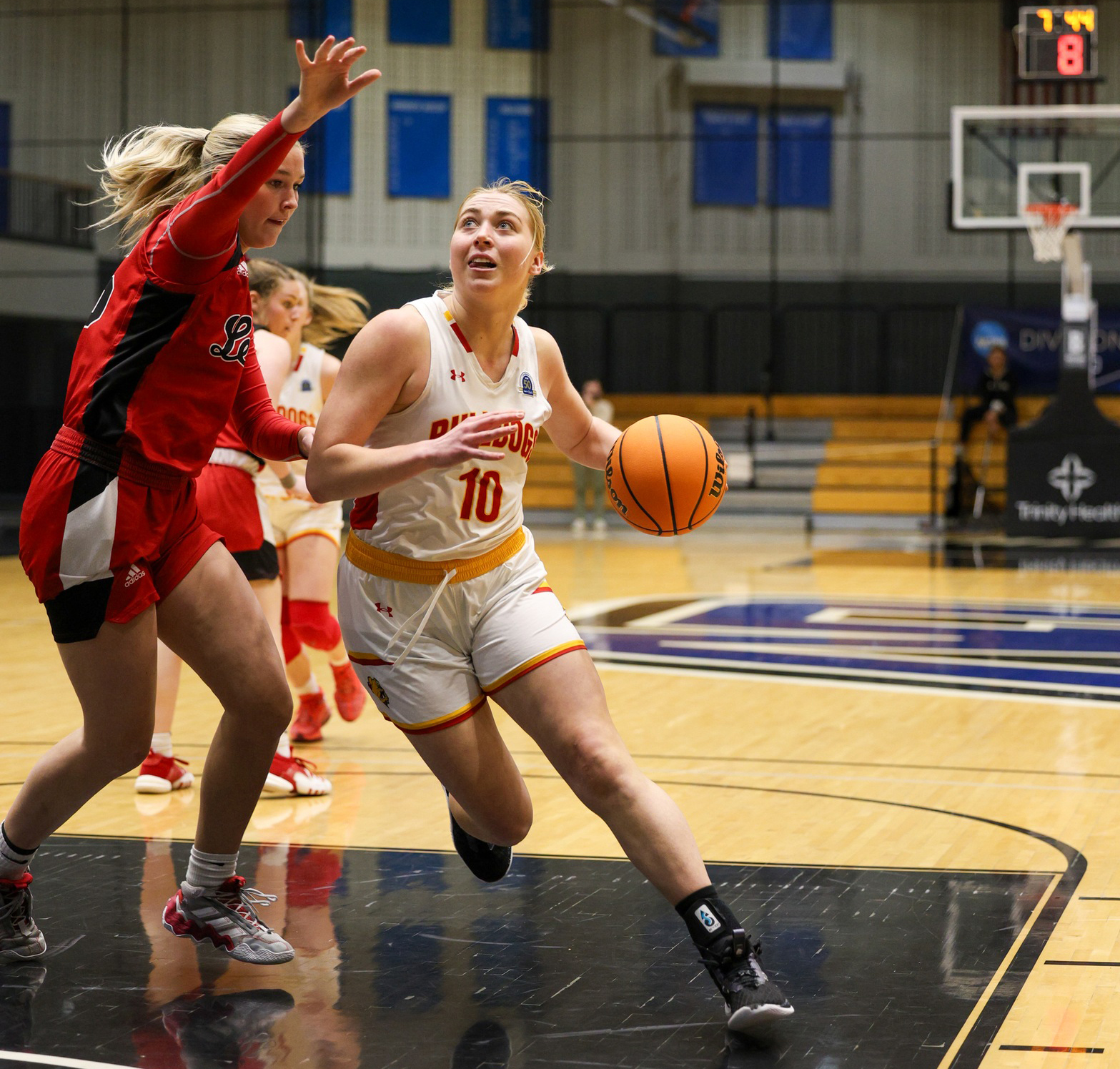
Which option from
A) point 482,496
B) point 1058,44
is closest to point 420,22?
point 1058,44

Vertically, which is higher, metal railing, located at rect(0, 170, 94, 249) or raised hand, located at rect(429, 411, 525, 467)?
metal railing, located at rect(0, 170, 94, 249)

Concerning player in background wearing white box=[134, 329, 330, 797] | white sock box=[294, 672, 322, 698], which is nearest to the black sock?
player in background wearing white box=[134, 329, 330, 797]

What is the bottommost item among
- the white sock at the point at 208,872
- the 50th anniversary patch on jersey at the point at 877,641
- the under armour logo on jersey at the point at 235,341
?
the 50th anniversary patch on jersey at the point at 877,641

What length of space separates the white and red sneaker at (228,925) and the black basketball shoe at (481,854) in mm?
464

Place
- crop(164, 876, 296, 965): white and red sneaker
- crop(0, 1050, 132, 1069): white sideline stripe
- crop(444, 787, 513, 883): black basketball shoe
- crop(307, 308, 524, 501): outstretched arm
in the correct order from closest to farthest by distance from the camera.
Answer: crop(0, 1050, 132, 1069): white sideline stripe < crop(307, 308, 524, 501): outstretched arm < crop(164, 876, 296, 965): white and red sneaker < crop(444, 787, 513, 883): black basketball shoe

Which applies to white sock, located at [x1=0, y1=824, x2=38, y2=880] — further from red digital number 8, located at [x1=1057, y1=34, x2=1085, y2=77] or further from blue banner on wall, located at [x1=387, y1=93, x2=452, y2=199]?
blue banner on wall, located at [x1=387, y1=93, x2=452, y2=199]

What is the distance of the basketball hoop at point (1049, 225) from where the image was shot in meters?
14.9

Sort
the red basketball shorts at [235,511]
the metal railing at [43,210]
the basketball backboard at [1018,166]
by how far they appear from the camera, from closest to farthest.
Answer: the red basketball shorts at [235,511], the basketball backboard at [1018,166], the metal railing at [43,210]

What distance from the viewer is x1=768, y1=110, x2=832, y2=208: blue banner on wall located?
68.6 feet

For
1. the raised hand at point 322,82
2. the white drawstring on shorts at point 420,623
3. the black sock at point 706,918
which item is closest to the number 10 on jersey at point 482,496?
the white drawstring on shorts at point 420,623

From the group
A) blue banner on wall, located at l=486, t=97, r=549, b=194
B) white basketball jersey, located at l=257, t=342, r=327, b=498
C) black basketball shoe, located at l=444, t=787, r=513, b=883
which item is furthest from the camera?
blue banner on wall, located at l=486, t=97, r=549, b=194

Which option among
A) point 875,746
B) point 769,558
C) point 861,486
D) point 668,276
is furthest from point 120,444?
point 668,276

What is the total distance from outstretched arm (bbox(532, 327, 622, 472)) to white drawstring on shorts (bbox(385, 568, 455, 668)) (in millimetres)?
470

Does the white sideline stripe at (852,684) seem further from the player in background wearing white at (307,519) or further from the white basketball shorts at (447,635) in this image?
the white basketball shorts at (447,635)
